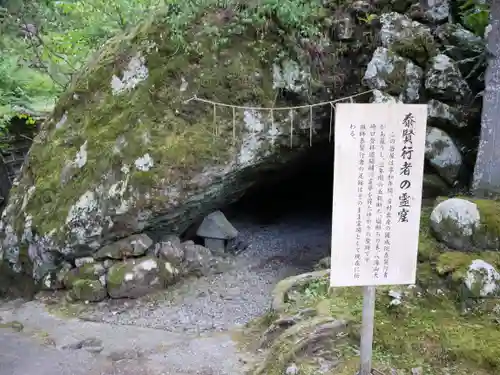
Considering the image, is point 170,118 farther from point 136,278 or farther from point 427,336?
point 427,336

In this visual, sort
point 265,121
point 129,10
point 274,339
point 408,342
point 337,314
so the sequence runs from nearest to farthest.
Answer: point 408,342 < point 337,314 < point 274,339 < point 265,121 < point 129,10

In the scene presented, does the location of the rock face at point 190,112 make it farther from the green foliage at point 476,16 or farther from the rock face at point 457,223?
the rock face at point 457,223

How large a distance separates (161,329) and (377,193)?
3.98 meters

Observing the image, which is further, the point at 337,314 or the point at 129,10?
the point at 129,10

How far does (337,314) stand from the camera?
477 centimetres

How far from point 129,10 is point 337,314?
7640 millimetres

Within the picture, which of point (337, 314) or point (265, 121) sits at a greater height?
point (265, 121)

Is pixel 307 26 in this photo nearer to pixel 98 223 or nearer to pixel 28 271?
pixel 98 223

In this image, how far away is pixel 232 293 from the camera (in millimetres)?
7465

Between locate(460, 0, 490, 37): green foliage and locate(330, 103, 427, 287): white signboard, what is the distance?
399cm

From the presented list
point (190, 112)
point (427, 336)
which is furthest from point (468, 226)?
point (190, 112)

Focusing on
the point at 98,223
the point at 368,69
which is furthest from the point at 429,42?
the point at 98,223

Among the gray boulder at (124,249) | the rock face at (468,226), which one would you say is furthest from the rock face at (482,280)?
the gray boulder at (124,249)

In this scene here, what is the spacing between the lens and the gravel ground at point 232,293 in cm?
662
